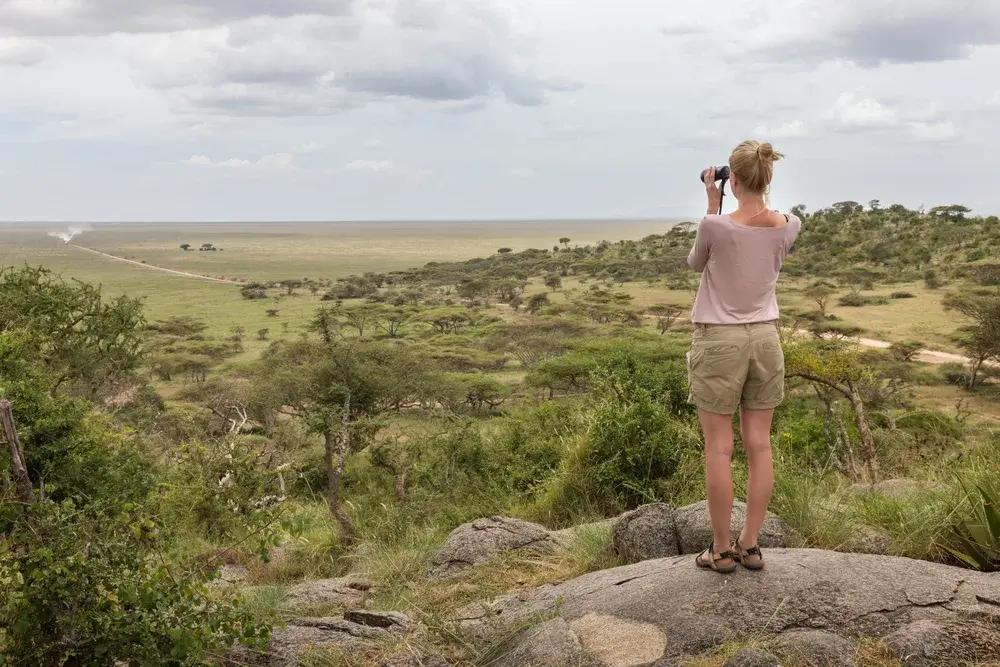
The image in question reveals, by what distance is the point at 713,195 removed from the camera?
131 inches

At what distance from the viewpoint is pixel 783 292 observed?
47.4 m

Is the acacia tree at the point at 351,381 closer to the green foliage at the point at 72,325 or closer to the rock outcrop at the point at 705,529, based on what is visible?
the green foliage at the point at 72,325

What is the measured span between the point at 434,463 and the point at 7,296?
988 cm

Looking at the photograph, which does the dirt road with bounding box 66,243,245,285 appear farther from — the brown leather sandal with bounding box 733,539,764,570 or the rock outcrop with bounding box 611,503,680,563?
the brown leather sandal with bounding box 733,539,764,570

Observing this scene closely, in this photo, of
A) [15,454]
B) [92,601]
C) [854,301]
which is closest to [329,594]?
[92,601]

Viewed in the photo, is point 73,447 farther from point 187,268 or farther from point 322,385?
point 187,268

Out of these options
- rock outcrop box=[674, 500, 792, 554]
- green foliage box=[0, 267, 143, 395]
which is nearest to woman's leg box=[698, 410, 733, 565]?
rock outcrop box=[674, 500, 792, 554]

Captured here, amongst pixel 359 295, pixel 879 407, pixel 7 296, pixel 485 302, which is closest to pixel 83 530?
pixel 7 296

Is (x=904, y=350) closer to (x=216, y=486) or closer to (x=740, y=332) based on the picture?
(x=216, y=486)

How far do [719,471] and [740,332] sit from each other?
23.9 inches

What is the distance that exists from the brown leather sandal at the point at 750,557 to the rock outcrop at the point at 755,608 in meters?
0.03

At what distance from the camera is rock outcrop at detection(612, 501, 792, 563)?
4.04 metres

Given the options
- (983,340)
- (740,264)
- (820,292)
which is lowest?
(983,340)

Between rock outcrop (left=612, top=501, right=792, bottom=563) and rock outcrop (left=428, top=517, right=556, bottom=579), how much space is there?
0.60 meters
